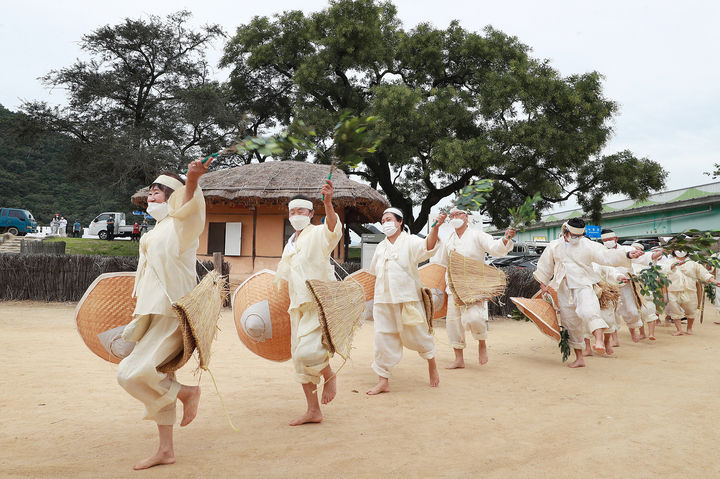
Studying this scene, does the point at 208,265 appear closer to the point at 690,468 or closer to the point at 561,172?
the point at 690,468

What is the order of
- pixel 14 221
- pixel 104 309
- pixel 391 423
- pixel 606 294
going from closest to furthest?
pixel 104 309
pixel 391 423
pixel 606 294
pixel 14 221

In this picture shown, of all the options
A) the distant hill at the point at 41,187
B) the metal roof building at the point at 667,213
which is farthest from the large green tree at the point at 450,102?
the distant hill at the point at 41,187

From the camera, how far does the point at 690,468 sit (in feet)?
9.13

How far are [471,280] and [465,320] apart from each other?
481 mm

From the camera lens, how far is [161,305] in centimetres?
277

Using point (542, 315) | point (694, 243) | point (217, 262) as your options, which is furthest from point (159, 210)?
point (217, 262)

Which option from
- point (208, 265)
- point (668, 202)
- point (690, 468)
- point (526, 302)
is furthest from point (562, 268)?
point (668, 202)

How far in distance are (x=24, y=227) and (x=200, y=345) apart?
89.9ft

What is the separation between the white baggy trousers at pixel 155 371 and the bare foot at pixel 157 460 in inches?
6.6

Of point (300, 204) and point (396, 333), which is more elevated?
point (300, 204)

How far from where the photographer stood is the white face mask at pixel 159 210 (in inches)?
119

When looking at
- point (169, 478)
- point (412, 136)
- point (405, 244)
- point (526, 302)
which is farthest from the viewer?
point (412, 136)

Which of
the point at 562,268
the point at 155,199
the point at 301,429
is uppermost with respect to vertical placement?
the point at 155,199

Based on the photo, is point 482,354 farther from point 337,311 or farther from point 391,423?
point 337,311
